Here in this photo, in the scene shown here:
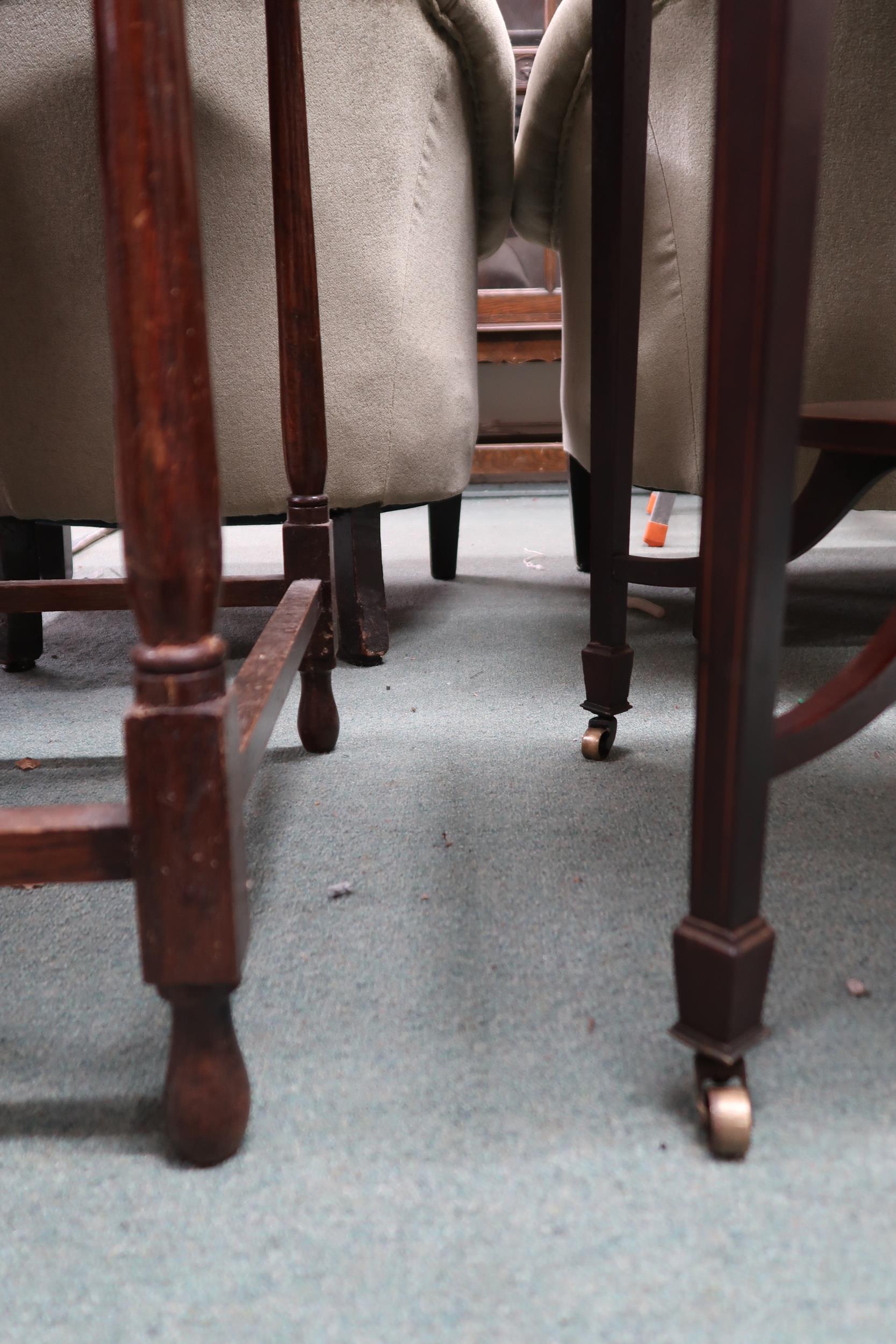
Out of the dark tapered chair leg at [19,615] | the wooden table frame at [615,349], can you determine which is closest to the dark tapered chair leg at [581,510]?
the wooden table frame at [615,349]

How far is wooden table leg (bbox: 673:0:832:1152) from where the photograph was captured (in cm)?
36

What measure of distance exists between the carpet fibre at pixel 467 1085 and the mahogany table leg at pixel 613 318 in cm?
9

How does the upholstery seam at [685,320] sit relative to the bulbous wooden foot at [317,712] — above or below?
above

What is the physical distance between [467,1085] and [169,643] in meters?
0.24

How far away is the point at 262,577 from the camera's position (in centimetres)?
89

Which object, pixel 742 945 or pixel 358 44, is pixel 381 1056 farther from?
pixel 358 44

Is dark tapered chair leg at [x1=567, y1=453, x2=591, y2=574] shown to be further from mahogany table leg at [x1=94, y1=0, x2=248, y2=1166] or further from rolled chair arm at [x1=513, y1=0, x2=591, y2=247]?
mahogany table leg at [x1=94, y1=0, x2=248, y2=1166]

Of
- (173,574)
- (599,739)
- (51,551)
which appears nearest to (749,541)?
(173,574)

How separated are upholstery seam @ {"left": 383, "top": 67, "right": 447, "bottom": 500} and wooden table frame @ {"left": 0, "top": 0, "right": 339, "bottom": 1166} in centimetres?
75

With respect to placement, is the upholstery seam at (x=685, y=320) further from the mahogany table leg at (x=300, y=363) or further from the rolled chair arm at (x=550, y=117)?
the mahogany table leg at (x=300, y=363)

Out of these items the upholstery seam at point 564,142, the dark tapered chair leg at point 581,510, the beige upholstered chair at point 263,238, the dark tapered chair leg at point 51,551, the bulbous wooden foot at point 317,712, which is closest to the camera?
the bulbous wooden foot at point 317,712

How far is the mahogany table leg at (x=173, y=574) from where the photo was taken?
1.11ft

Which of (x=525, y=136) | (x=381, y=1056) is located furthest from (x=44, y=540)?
(x=381, y=1056)

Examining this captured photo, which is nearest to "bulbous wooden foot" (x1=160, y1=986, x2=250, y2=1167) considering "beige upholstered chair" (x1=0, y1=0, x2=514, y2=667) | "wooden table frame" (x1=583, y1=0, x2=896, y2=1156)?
"wooden table frame" (x1=583, y1=0, x2=896, y2=1156)
